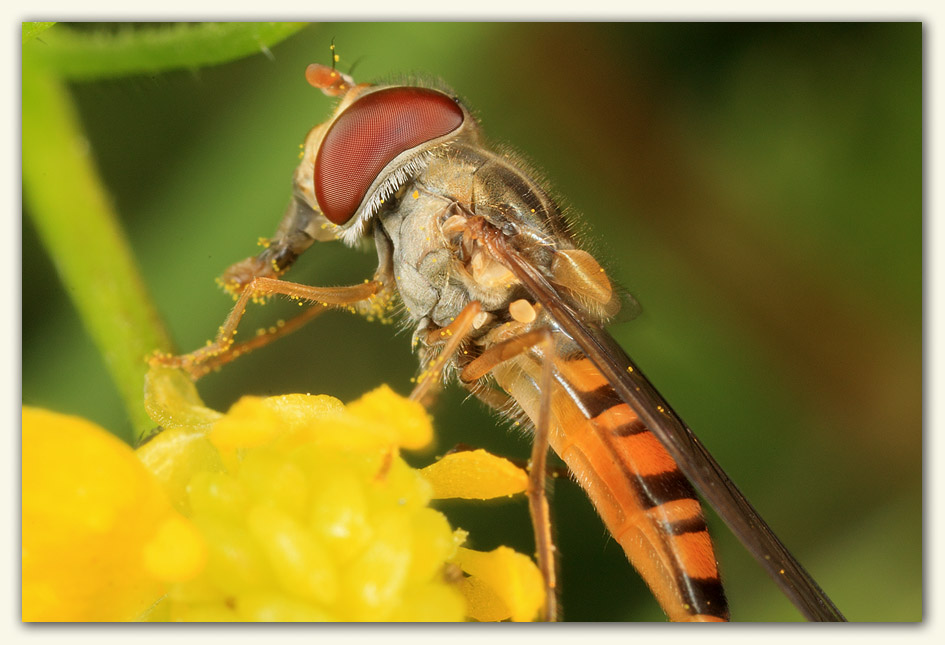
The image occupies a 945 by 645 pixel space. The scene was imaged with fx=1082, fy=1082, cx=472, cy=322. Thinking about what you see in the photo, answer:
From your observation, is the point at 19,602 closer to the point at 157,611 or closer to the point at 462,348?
the point at 157,611

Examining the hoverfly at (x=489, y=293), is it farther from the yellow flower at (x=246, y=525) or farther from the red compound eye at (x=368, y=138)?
the yellow flower at (x=246, y=525)

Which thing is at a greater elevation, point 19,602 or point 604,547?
point 19,602

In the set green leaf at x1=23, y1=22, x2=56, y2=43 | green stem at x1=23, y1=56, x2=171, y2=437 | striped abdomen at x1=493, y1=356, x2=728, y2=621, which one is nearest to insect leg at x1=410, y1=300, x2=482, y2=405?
striped abdomen at x1=493, y1=356, x2=728, y2=621

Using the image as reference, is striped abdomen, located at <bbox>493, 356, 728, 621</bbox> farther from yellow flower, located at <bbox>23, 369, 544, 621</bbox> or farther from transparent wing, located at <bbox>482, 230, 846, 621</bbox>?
yellow flower, located at <bbox>23, 369, 544, 621</bbox>

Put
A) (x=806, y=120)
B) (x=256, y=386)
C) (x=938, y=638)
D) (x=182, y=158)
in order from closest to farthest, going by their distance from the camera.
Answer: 1. (x=938, y=638)
2. (x=256, y=386)
3. (x=182, y=158)
4. (x=806, y=120)

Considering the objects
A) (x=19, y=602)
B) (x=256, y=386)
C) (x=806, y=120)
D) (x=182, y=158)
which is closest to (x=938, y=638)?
(x=806, y=120)

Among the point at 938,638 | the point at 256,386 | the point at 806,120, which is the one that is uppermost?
the point at 806,120

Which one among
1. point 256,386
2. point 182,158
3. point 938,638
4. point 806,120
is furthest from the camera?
point 806,120
